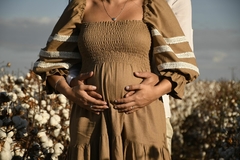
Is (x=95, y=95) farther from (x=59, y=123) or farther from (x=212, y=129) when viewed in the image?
(x=212, y=129)

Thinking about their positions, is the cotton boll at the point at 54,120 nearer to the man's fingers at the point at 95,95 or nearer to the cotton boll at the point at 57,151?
the cotton boll at the point at 57,151

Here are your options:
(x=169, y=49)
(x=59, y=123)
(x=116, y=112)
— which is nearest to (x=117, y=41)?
(x=169, y=49)

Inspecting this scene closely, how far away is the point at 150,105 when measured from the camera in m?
3.37

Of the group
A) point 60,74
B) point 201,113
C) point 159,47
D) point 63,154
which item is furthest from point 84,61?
point 201,113

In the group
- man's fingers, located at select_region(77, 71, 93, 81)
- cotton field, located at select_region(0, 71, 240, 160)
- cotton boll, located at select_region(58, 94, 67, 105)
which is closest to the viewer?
man's fingers, located at select_region(77, 71, 93, 81)

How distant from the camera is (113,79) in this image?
11.0ft

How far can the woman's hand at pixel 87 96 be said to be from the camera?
3.32 meters

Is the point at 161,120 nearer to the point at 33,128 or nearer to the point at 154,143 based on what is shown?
the point at 154,143

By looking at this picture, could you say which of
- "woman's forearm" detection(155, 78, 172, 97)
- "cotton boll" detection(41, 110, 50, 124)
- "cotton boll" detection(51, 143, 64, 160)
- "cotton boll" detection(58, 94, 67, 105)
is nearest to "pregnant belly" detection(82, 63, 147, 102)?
"woman's forearm" detection(155, 78, 172, 97)

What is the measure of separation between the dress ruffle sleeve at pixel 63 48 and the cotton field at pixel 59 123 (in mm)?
1150

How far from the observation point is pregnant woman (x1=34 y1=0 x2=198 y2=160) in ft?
10.9

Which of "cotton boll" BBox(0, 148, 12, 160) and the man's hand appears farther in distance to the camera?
"cotton boll" BBox(0, 148, 12, 160)

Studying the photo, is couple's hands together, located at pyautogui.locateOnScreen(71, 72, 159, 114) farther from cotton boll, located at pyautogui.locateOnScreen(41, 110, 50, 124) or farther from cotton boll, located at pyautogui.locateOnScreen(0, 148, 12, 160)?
cotton boll, located at pyautogui.locateOnScreen(41, 110, 50, 124)

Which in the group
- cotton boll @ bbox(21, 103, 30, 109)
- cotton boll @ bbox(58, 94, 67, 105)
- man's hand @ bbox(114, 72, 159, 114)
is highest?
cotton boll @ bbox(58, 94, 67, 105)
